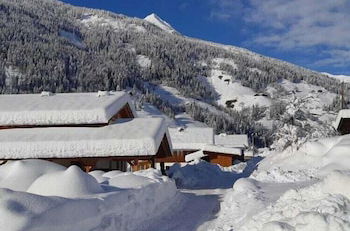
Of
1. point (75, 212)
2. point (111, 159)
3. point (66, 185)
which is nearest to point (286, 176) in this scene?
point (111, 159)

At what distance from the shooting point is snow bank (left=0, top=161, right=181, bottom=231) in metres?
8.61

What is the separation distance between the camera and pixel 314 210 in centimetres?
950

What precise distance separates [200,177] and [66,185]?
17163 mm

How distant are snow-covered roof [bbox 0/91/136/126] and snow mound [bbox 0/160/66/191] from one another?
11.6 meters

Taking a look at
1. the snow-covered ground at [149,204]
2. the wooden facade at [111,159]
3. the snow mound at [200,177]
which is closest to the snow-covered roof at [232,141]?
the snow mound at [200,177]

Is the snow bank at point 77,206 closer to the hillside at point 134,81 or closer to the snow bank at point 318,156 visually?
the snow bank at point 318,156

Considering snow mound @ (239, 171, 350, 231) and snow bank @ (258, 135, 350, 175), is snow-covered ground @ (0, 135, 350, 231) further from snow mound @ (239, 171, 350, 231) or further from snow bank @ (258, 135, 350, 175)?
snow bank @ (258, 135, 350, 175)

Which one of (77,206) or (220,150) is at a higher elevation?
(77,206)

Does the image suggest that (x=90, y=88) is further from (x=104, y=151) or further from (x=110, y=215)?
(x=110, y=215)

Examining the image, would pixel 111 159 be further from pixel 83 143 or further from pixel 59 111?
pixel 59 111

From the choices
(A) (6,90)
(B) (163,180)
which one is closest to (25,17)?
(A) (6,90)

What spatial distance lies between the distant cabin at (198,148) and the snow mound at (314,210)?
3608 centimetres

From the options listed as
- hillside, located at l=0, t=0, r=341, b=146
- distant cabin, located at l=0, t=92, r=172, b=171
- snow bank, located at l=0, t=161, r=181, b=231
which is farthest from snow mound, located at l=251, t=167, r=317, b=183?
hillside, located at l=0, t=0, r=341, b=146

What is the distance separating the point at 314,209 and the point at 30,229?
546 centimetres
